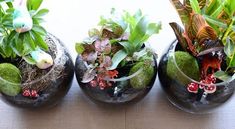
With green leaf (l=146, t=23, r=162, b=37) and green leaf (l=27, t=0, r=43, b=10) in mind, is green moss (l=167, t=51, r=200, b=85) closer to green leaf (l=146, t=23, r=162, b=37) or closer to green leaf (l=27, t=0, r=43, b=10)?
green leaf (l=146, t=23, r=162, b=37)

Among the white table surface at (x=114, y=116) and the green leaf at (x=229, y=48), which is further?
the white table surface at (x=114, y=116)

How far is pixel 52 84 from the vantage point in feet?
2.58


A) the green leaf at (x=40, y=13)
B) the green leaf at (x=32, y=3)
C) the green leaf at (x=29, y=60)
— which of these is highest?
the green leaf at (x=32, y=3)

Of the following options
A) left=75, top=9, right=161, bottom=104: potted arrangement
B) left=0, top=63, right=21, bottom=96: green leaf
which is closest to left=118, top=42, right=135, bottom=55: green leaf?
left=75, top=9, right=161, bottom=104: potted arrangement

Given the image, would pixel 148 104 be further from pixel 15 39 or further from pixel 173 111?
pixel 15 39

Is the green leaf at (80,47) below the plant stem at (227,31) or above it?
below

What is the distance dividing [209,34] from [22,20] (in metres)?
0.37

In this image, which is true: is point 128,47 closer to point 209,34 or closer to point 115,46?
point 115,46

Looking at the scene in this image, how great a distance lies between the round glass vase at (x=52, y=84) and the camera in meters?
0.78

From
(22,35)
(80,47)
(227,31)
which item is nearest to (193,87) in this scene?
(227,31)

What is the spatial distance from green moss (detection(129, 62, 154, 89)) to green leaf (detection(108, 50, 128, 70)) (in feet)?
0.12

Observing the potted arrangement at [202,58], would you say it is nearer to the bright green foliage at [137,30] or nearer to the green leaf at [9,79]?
the bright green foliage at [137,30]

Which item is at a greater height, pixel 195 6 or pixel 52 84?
pixel 195 6

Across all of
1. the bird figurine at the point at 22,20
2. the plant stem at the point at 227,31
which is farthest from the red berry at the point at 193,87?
the bird figurine at the point at 22,20
